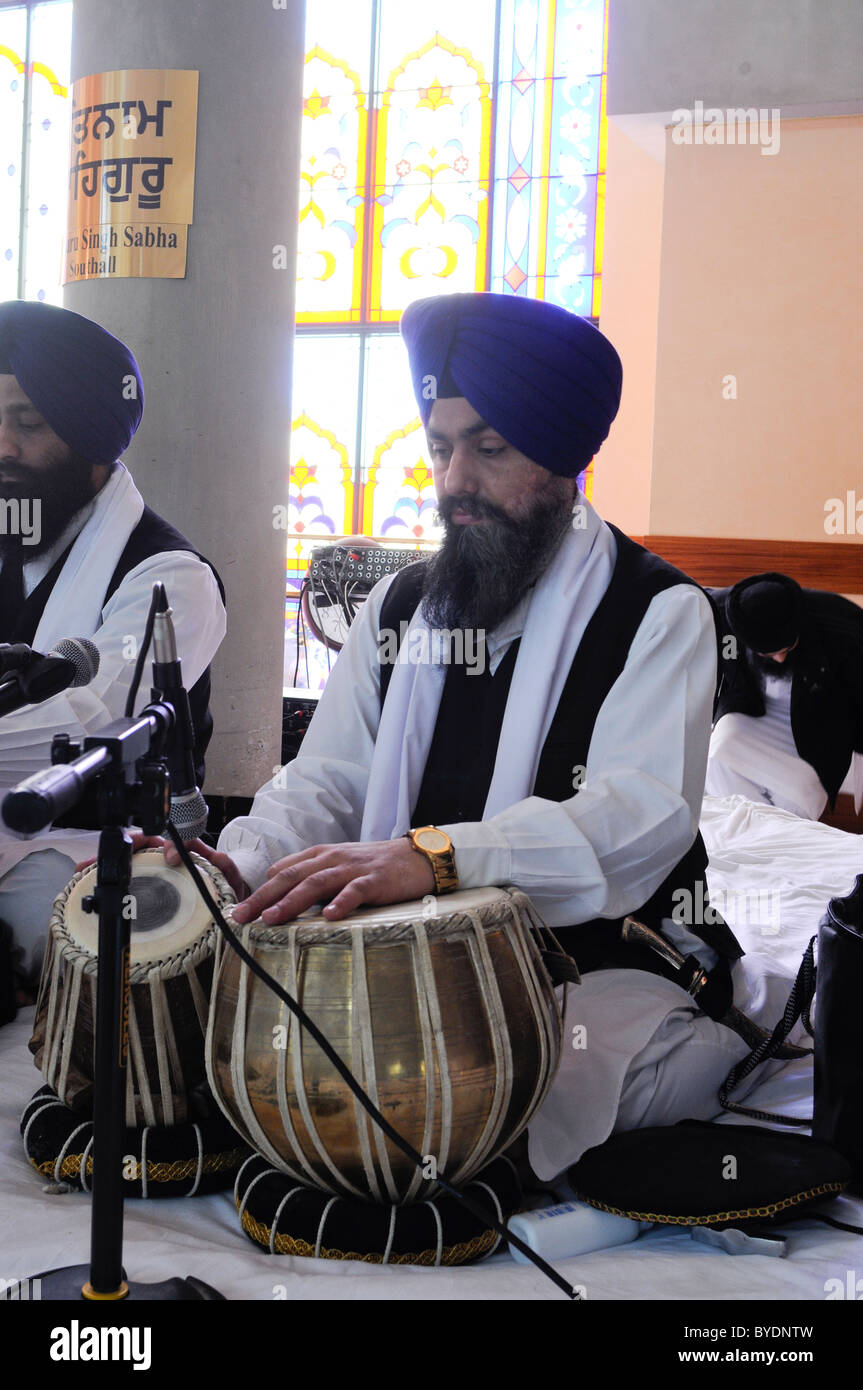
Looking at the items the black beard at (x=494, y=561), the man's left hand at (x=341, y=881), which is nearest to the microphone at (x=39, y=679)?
the man's left hand at (x=341, y=881)

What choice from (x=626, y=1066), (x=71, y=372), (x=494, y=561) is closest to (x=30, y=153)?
(x=71, y=372)

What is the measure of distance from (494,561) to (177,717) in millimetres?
1021

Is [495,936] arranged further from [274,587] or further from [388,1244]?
[274,587]

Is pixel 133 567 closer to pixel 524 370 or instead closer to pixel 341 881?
pixel 524 370

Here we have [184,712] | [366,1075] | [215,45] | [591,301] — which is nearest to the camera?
[184,712]

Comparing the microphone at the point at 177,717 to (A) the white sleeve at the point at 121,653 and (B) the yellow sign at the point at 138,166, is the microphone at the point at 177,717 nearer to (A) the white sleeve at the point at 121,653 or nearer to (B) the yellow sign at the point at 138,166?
(A) the white sleeve at the point at 121,653

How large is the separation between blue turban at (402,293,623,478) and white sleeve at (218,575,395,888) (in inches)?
16.7

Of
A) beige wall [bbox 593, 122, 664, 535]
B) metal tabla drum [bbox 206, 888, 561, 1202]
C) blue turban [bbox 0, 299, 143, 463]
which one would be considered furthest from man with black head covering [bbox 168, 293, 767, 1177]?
beige wall [bbox 593, 122, 664, 535]

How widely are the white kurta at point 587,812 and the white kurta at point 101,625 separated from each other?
Result: 0.62 meters

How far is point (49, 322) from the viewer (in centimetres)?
282

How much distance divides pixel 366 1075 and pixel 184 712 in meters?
0.49

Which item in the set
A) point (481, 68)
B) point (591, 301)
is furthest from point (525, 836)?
point (481, 68)

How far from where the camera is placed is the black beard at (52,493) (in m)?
2.88

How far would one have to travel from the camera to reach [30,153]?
310 inches
